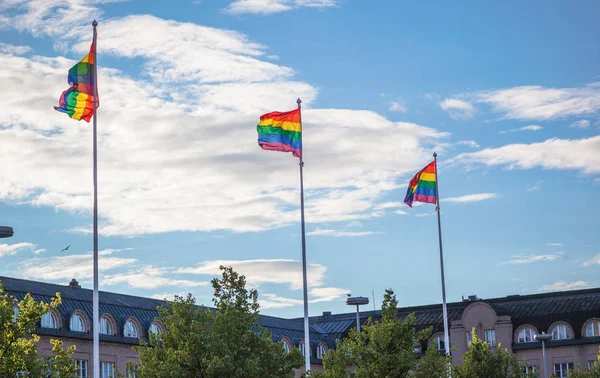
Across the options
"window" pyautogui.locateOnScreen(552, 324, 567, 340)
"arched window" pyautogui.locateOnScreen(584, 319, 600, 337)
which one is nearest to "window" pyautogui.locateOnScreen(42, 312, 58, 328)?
"window" pyautogui.locateOnScreen(552, 324, 567, 340)

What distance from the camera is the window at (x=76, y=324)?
8469cm

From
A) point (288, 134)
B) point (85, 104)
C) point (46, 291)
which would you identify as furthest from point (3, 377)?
point (46, 291)

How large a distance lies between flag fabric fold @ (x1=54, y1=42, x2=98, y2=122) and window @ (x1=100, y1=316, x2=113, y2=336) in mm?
41824

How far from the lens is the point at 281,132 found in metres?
54.7

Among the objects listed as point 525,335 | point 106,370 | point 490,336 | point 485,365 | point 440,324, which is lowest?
point 485,365

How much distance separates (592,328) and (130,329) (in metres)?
44.3

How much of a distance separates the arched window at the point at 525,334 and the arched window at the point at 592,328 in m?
5.43

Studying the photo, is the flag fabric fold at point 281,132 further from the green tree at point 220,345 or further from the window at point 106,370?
the window at point 106,370

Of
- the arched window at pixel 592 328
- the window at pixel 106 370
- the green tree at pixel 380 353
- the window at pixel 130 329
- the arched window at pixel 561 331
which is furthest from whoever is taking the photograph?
the arched window at pixel 561 331

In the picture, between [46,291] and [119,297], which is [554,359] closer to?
[119,297]

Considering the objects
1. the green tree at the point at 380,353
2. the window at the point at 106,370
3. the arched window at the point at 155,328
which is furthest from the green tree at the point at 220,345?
the arched window at the point at 155,328

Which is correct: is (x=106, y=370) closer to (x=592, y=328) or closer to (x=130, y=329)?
(x=130, y=329)

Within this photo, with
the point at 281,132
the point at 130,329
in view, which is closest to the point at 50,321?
the point at 130,329

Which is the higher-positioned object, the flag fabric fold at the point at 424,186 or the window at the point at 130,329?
the flag fabric fold at the point at 424,186
